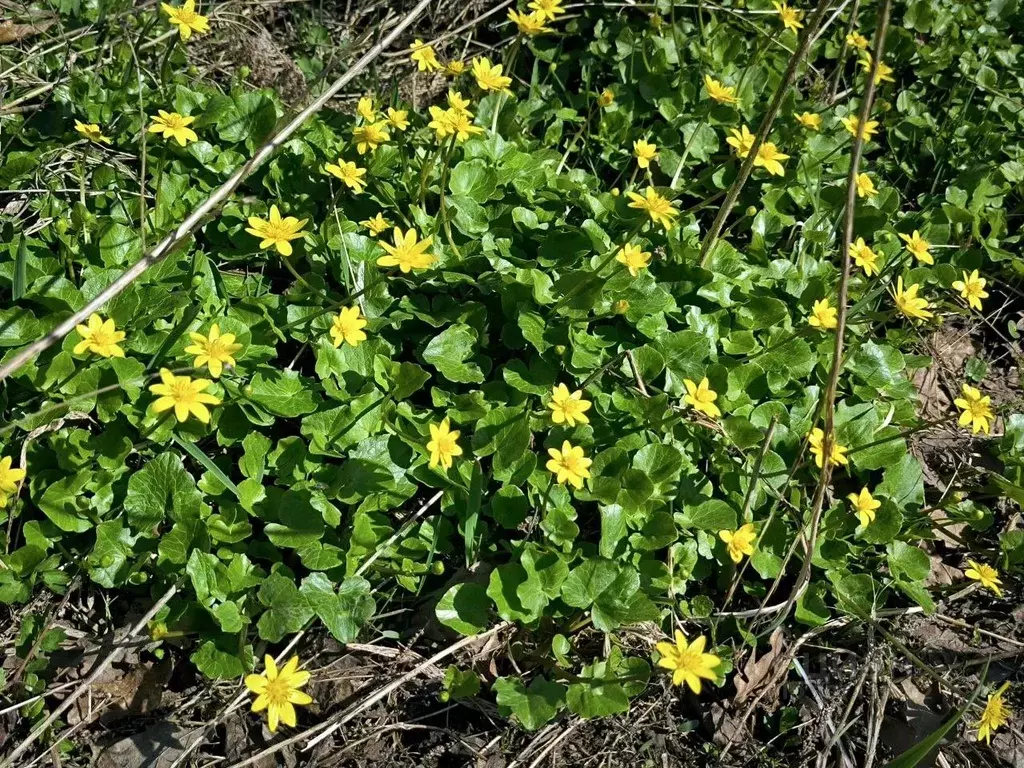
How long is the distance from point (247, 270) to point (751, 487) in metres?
1.86

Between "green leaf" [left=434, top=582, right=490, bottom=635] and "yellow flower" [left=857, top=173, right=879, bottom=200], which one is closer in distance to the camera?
"green leaf" [left=434, top=582, right=490, bottom=635]

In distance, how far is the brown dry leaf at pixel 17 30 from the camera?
11.8ft

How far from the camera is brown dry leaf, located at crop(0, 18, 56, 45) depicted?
3.59 m

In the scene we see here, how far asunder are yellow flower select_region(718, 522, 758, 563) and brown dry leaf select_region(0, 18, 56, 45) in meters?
3.38

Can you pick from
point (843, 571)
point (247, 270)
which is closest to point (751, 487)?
point (843, 571)

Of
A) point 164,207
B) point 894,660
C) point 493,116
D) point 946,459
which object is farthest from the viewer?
point 493,116

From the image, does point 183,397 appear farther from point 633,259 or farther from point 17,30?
point 17,30

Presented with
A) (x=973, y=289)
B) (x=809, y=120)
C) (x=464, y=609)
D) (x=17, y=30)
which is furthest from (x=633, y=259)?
(x=17, y=30)

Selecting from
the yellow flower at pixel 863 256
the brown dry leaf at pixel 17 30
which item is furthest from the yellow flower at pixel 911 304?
the brown dry leaf at pixel 17 30

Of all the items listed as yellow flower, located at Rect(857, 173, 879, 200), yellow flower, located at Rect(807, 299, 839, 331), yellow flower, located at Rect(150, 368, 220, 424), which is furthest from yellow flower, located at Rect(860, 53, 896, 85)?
yellow flower, located at Rect(150, 368, 220, 424)

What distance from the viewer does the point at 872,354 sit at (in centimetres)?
302

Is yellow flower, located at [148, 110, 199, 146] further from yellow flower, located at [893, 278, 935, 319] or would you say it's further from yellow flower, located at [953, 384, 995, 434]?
yellow flower, located at [953, 384, 995, 434]

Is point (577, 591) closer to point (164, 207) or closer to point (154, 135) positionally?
point (164, 207)

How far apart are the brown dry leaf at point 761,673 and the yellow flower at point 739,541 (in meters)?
0.33
